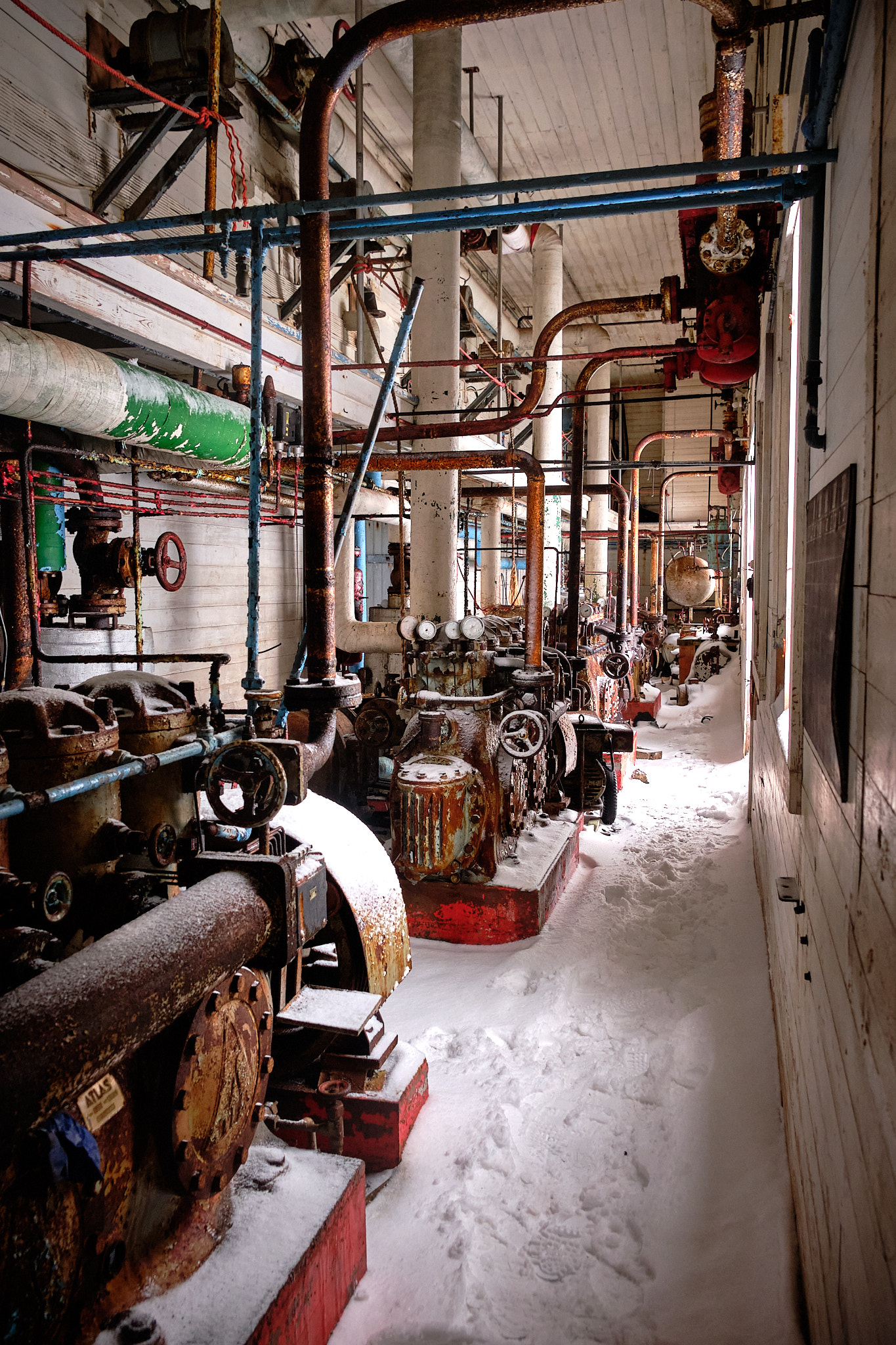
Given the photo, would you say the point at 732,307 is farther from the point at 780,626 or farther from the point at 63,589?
the point at 63,589

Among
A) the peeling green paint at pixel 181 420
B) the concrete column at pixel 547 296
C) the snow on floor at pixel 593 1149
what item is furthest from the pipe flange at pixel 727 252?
the concrete column at pixel 547 296

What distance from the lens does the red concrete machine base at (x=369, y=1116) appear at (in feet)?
9.18

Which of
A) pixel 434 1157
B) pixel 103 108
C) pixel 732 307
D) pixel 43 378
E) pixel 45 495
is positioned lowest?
pixel 434 1157

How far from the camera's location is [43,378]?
3676 mm

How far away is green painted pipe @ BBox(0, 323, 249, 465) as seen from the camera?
3580mm

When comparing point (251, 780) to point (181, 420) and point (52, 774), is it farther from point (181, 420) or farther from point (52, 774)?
point (181, 420)

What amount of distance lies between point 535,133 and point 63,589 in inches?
309

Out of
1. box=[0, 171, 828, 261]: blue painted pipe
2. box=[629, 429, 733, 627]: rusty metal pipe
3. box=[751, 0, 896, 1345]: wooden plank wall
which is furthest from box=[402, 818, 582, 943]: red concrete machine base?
box=[629, 429, 733, 627]: rusty metal pipe

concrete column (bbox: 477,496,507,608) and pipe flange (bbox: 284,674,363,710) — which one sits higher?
concrete column (bbox: 477,496,507,608)

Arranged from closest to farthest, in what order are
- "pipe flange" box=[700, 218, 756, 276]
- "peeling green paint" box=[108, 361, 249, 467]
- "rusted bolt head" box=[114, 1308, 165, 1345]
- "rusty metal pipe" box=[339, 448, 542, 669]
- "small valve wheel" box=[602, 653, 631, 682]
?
"rusted bolt head" box=[114, 1308, 165, 1345] → "pipe flange" box=[700, 218, 756, 276] → "peeling green paint" box=[108, 361, 249, 467] → "rusty metal pipe" box=[339, 448, 542, 669] → "small valve wheel" box=[602, 653, 631, 682]

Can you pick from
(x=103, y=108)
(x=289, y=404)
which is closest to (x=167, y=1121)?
(x=103, y=108)

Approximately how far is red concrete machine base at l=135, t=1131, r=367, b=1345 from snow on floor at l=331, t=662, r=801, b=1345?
0.22m

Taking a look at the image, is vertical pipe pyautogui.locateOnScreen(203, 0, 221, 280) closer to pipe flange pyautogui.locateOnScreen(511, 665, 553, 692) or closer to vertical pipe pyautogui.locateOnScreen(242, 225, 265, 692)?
vertical pipe pyautogui.locateOnScreen(242, 225, 265, 692)

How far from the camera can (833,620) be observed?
1.48 m
